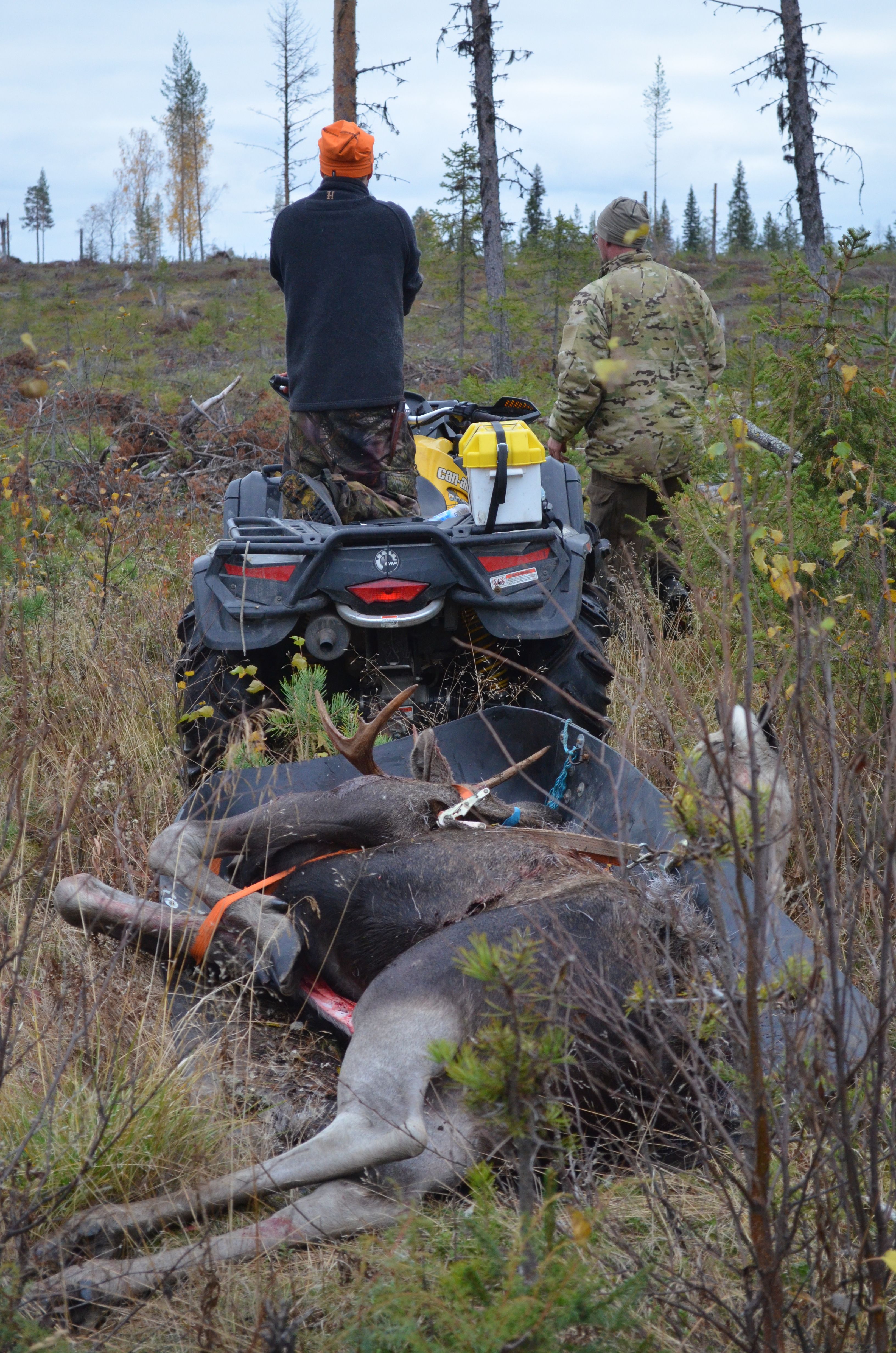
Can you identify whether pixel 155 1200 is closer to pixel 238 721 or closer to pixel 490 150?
pixel 238 721

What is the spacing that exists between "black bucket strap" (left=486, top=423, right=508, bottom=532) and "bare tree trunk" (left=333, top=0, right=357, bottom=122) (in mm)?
10034

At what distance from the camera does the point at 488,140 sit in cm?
1683

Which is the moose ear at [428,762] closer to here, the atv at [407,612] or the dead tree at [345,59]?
the atv at [407,612]

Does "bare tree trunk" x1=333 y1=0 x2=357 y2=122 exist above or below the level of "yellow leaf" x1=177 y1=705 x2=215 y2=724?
above

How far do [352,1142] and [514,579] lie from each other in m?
2.63

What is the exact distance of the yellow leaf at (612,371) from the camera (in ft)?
4.66

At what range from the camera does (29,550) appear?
24.5 feet

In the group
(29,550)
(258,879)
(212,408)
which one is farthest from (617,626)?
(212,408)

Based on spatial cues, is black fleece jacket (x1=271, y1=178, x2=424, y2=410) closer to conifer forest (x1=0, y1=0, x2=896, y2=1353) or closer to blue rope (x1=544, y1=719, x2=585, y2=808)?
conifer forest (x1=0, y1=0, x2=896, y2=1353)

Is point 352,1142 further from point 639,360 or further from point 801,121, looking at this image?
point 801,121

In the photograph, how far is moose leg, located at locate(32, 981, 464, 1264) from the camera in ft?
7.63

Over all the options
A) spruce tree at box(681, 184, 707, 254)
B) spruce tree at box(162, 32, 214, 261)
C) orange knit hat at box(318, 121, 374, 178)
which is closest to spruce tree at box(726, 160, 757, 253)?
spruce tree at box(681, 184, 707, 254)

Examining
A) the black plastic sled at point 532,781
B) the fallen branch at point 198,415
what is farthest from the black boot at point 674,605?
the fallen branch at point 198,415

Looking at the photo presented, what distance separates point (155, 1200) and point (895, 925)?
199cm
